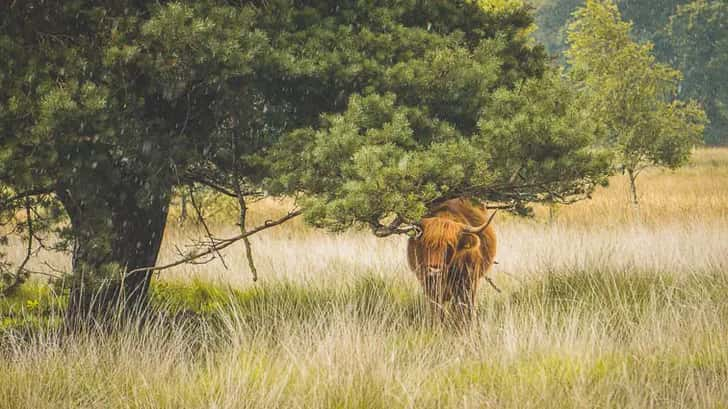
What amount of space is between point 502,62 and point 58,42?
3853 mm

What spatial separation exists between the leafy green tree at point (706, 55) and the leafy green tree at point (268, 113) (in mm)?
53259

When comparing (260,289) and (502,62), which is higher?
Result: (502,62)

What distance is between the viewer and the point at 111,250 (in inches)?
298

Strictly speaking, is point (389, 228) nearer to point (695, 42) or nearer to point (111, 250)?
point (111, 250)

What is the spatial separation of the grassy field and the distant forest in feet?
157

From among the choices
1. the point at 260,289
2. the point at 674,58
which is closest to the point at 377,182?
the point at 260,289

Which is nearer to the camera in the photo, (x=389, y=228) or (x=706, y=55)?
(x=389, y=228)

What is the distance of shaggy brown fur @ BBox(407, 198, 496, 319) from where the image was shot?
721cm

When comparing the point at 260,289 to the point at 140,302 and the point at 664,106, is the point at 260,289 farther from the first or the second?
the point at 664,106

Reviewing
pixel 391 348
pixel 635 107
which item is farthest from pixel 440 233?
pixel 635 107

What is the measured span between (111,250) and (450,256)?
3030 mm

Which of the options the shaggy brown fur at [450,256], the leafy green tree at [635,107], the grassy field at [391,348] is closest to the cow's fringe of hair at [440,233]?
the shaggy brown fur at [450,256]

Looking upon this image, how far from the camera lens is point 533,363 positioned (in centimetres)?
662

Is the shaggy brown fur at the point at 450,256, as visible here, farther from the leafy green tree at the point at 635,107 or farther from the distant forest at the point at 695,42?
the distant forest at the point at 695,42
